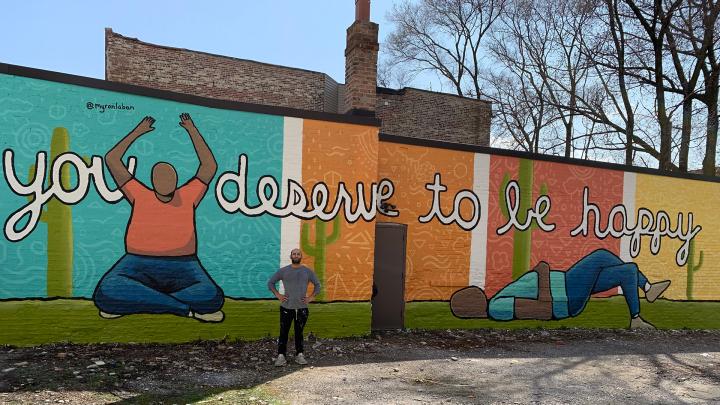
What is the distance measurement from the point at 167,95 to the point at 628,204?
10.1 meters

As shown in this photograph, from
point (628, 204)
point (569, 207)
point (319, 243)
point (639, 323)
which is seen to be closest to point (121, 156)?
point (319, 243)

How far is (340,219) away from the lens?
923 centimetres

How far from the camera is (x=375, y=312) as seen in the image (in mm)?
9977

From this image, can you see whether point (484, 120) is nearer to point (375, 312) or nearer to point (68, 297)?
point (375, 312)

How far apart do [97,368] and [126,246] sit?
185cm

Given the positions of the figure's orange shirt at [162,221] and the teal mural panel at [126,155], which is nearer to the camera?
the teal mural panel at [126,155]

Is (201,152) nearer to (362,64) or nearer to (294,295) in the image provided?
(294,295)

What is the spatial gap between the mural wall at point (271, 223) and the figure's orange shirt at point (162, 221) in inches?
0.8

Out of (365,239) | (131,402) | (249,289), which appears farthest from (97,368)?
(365,239)

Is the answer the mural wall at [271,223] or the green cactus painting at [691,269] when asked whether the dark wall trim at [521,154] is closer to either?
the mural wall at [271,223]

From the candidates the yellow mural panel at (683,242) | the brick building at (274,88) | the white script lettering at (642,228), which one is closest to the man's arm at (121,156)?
the brick building at (274,88)

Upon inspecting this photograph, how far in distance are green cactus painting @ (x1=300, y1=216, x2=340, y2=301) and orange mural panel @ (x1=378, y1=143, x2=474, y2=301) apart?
126 cm

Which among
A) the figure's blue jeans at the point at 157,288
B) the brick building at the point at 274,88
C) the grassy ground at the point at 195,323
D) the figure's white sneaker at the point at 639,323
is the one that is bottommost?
the figure's white sneaker at the point at 639,323

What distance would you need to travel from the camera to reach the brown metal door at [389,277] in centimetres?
1000
